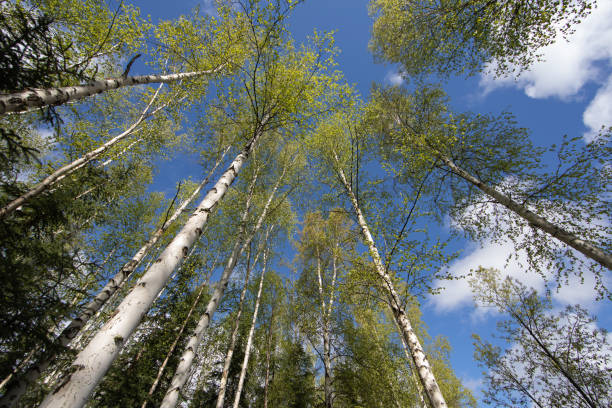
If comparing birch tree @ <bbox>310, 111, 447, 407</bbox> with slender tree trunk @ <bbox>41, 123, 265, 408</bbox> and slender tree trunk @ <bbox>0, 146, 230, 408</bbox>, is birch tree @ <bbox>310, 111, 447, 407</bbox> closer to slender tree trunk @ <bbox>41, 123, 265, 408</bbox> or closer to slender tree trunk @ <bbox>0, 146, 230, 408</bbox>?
slender tree trunk @ <bbox>41, 123, 265, 408</bbox>

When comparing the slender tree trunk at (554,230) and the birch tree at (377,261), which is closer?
the birch tree at (377,261)

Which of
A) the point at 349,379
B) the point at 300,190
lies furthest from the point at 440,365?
the point at 300,190

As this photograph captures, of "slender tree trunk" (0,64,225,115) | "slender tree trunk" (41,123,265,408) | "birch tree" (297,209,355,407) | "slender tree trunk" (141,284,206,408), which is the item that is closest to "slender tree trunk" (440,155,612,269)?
"birch tree" (297,209,355,407)

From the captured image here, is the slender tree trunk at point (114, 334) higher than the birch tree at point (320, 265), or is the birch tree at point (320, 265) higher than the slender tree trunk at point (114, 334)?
the birch tree at point (320, 265)

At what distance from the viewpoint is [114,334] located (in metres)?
1.54

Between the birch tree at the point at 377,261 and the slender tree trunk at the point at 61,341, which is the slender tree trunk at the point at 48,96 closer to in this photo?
the slender tree trunk at the point at 61,341

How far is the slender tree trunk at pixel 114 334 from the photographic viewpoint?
1258mm

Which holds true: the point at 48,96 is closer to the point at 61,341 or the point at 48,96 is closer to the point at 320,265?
the point at 61,341

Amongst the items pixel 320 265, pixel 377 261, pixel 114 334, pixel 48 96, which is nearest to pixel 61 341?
pixel 114 334

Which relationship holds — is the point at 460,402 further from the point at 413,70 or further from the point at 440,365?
the point at 413,70

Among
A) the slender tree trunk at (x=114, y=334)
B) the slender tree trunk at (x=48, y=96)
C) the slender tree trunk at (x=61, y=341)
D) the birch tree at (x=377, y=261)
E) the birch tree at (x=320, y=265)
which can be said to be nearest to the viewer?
the slender tree trunk at (x=114, y=334)

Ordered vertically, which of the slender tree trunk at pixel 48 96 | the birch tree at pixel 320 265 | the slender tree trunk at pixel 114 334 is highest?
the birch tree at pixel 320 265

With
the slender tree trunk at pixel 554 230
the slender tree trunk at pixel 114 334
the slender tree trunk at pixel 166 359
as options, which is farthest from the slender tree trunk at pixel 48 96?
the slender tree trunk at pixel 166 359

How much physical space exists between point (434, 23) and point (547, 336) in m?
12.2
